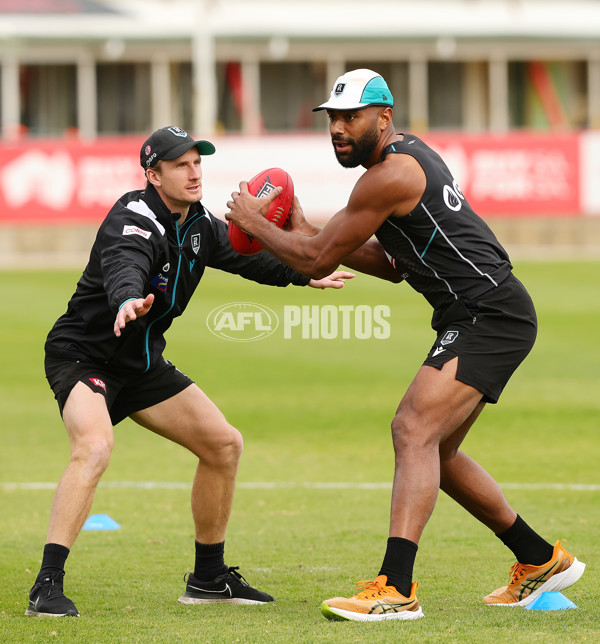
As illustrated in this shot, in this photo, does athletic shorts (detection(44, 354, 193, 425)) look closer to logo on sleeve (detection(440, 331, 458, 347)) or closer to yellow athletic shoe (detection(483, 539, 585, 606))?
logo on sleeve (detection(440, 331, 458, 347))

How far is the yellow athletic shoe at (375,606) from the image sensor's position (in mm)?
5352

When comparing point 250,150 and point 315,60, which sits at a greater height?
point 315,60

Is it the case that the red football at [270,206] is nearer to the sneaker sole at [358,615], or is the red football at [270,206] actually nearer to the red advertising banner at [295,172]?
the sneaker sole at [358,615]

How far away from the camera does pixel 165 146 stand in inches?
240

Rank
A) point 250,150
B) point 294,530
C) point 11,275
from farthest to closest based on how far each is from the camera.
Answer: point 250,150 < point 11,275 < point 294,530

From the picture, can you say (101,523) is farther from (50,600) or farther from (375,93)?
(375,93)

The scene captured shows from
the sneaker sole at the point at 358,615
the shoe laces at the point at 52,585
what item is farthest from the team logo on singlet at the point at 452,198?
the shoe laces at the point at 52,585

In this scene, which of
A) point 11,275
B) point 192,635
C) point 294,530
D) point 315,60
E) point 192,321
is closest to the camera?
point 192,635

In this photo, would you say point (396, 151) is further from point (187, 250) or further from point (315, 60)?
point (315, 60)

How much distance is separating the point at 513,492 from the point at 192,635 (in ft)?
13.8

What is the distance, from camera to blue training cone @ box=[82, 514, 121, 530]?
311 inches

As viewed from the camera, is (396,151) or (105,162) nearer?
(396,151)

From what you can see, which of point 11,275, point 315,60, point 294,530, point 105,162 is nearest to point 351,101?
point 294,530

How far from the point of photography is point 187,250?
20.3 feet
